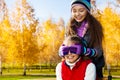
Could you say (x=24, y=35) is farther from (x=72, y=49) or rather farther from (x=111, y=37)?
(x=72, y=49)

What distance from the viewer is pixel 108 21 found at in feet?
110

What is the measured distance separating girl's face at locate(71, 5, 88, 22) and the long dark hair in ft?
0.14

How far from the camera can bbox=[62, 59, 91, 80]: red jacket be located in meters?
3.59

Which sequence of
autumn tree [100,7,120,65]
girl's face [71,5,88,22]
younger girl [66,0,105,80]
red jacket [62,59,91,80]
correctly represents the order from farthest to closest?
autumn tree [100,7,120,65], girl's face [71,5,88,22], younger girl [66,0,105,80], red jacket [62,59,91,80]

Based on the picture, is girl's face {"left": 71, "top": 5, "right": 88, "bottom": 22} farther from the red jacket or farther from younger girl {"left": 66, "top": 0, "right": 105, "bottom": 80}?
the red jacket

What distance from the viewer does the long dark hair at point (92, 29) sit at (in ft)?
12.6

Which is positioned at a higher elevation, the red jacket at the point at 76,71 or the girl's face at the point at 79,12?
the girl's face at the point at 79,12

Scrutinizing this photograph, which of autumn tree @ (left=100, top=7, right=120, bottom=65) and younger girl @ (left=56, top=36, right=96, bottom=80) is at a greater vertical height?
younger girl @ (left=56, top=36, right=96, bottom=80)

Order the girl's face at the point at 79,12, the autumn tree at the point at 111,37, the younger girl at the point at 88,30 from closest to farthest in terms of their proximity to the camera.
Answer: the younger girl at the point at 88,30, the girl's face at the point at 79,12, the autumn tree at the point at 111,37

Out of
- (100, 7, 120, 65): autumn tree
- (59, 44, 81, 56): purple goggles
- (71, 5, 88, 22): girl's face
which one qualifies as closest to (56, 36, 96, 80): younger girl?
(59, 44, 81, 56): purple goggles

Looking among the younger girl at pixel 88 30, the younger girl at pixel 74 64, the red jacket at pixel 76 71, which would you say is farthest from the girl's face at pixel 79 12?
the red jacket at pixel 76 71

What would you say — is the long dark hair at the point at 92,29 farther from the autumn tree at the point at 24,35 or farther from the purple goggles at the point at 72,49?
the autumn tree at the point at 24,35

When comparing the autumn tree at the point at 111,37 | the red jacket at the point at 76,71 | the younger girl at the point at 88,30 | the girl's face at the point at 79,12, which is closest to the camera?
the red jacket at the point at 76,71

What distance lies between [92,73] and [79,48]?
0.26m
